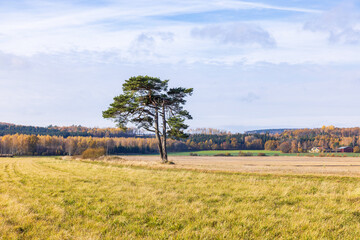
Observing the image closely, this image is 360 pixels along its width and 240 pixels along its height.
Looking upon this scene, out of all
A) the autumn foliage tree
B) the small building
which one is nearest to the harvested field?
the autumn foliage tree

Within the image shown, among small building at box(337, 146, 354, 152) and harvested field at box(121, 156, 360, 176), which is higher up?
harvested field at box(121, 156, 360, 176)

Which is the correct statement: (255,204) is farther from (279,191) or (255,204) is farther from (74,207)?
(74,207)

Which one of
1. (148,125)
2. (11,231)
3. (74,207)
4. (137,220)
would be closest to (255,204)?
(137,220)

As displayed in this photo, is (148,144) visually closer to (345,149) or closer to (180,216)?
(345,149)

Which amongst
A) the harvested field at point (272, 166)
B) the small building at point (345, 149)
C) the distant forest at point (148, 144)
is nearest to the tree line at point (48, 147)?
the distant forest at point (148, 144)

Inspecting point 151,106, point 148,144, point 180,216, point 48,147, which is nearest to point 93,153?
point 151,106

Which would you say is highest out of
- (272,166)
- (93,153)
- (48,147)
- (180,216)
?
(180,216)

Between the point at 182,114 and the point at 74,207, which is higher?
the point at 182,114

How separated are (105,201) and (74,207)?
119cm

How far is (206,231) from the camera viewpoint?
6.65 meters

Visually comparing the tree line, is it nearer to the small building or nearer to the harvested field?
the harvested field

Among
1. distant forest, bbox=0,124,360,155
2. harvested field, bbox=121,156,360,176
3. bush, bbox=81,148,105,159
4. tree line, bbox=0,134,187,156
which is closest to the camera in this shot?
harvested field, bbox=121,156,360,176

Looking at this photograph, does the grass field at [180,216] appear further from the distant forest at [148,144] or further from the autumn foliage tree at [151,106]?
the distant forest at [148,144]

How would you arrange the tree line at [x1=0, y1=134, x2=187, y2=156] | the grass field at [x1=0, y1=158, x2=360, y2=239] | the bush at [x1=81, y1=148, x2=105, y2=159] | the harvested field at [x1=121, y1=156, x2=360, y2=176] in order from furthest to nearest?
the tree line at [x1=0, y1=134, x2=187, y2=156] → the bush at [x1=81, y1=148, x2=105, y2=159] → the harvested field at [x1=121, y1=156, x2=360, y2=176] → the grass field at [x1=0, y1=158, x2=360, y2=239]
